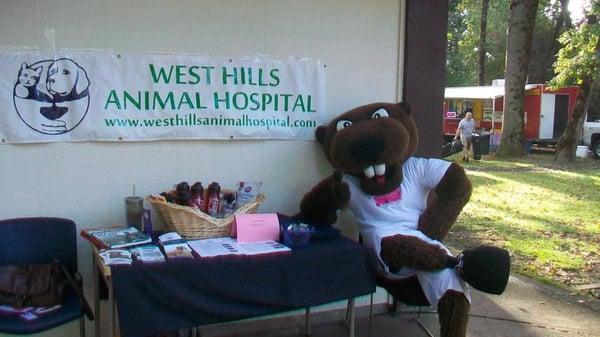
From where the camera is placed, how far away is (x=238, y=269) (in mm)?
2871

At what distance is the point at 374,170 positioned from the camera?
3539mm

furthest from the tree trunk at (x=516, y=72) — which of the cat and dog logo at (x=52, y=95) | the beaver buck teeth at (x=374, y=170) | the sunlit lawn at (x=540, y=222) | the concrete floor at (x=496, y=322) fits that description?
the cat and dog logo at (x=52, y=95)

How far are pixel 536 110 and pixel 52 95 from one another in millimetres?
19214

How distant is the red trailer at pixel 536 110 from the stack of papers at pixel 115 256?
1821 cm

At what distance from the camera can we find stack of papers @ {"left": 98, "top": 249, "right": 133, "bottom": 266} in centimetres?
267

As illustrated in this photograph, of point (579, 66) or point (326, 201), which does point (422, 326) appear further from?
point (579, 66)

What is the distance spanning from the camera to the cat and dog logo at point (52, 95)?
3242 millimetres

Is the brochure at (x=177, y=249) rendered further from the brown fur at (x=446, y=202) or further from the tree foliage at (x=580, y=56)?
the tree foliage at (x=580, y=56)

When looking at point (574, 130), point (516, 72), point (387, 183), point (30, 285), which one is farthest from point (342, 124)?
point (574, 130)

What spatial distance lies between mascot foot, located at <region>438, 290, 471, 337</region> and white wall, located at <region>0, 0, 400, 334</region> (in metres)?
1.28

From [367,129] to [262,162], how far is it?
2.61 ft

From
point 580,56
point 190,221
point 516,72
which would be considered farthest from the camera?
point 516,72

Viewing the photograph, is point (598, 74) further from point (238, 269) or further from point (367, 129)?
point (238, 269)

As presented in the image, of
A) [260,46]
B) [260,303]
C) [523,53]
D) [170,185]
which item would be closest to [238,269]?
[260,303]
